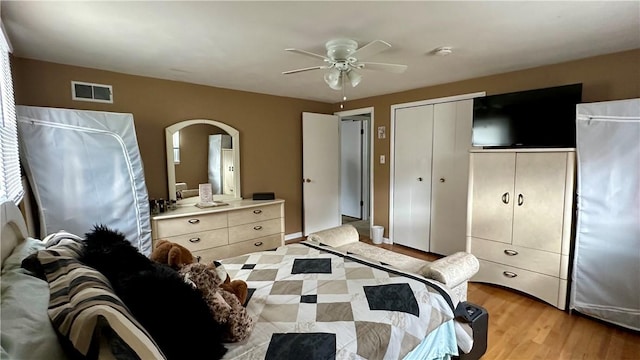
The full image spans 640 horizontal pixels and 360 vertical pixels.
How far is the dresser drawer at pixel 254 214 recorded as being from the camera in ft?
11.2

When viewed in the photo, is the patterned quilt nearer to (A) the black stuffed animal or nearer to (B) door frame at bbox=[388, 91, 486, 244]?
(A) the black stuffed animal

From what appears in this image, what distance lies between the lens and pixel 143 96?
127 inches

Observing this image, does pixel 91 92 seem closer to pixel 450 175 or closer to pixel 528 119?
pixel 450 175

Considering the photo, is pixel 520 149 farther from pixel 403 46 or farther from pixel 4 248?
pixel 4 248

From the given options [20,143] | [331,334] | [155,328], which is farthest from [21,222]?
[331,334]

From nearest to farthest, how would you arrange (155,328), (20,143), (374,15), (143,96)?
(155,328) < (374,15) < (20,143) < (143,96)

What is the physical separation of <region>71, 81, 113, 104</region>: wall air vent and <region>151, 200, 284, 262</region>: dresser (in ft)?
4.33

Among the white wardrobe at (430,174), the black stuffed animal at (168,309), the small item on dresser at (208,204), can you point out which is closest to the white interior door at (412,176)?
the white wardrobe at (430,174)

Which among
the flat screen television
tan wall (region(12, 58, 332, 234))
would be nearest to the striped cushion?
A: tan wall (region(12, 58, 332, 234))

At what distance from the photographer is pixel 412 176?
4137 mm

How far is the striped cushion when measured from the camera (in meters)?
0.77

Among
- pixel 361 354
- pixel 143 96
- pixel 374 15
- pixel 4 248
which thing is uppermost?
pixel 374 15

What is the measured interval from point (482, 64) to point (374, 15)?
1.65 metres

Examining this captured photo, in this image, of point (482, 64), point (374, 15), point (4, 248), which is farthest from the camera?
point (482, 64)
